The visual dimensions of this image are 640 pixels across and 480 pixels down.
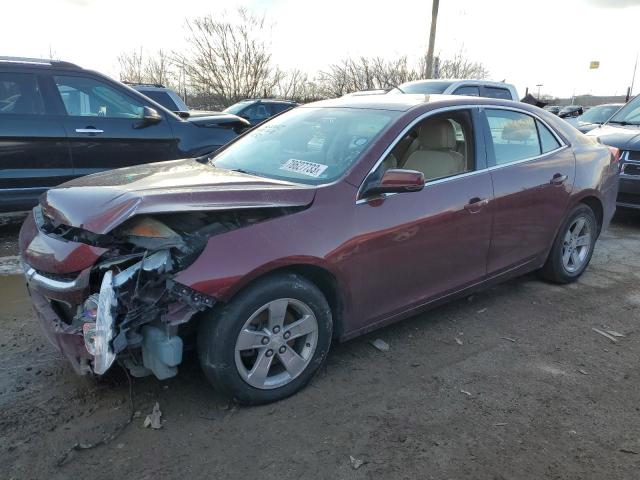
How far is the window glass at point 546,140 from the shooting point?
14.3 feet

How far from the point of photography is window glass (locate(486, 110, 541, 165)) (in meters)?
3.96

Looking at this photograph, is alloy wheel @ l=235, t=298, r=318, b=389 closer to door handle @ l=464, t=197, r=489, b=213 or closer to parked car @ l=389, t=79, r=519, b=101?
door handle @ l=464, t=197, r=489, b=213

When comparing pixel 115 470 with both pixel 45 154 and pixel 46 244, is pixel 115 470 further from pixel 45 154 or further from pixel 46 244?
pixel 45 154

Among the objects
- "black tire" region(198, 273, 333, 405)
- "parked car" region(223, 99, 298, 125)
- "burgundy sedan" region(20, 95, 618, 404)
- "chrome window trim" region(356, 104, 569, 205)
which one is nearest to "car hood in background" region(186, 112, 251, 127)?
"burgundy sedan" region(20, 95, 618, 404)

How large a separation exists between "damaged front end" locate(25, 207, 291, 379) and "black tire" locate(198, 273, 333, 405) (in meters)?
0.11

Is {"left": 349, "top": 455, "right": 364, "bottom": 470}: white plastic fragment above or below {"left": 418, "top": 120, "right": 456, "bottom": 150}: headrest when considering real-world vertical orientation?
below

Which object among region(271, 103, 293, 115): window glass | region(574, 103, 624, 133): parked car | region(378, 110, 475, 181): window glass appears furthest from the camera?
region(271, 103, 293, 115): window glass

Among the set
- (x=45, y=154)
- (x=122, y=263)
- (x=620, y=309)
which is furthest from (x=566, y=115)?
(x=122, y=263)

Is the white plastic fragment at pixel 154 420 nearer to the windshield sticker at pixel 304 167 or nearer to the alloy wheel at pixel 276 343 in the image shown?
the alloy wheel at pixel 276 343

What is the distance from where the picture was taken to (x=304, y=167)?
10.9ft

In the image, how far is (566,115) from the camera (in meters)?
16.3

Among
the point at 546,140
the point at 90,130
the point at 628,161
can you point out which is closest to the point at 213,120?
the point at 90,130

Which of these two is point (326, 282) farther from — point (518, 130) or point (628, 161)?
point (628, 161)

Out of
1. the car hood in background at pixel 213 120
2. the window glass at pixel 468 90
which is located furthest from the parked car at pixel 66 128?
the window glass at pixel 468 90
